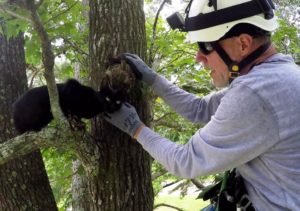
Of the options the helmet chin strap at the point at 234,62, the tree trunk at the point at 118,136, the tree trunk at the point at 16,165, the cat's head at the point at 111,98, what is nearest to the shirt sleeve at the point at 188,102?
the tree trunk at the point at 118,136

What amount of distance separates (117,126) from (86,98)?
19.3 inches

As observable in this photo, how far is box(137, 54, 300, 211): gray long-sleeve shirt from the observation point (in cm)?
168

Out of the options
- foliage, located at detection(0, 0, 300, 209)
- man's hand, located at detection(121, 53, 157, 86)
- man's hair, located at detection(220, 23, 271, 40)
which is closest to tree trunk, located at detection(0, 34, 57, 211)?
foliage, located at detection(0, 0, 300, 209)

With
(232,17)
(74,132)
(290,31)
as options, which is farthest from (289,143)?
(290,31)

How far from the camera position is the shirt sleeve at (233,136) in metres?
1.68

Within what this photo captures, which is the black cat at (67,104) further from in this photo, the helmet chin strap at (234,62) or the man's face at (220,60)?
the helmet chin strap at (234,62)

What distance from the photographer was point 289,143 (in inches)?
67.6

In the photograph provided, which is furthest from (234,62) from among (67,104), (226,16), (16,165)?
(16,165)

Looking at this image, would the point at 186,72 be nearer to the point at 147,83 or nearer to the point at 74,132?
the point at 147,83

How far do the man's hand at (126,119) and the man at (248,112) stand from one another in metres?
0.31

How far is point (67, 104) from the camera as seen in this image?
3057 mm

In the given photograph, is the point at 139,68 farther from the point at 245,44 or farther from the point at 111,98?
the point at 245,44

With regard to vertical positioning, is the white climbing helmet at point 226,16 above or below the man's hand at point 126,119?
above

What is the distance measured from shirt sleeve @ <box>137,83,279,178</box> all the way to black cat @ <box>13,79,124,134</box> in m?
0.87
